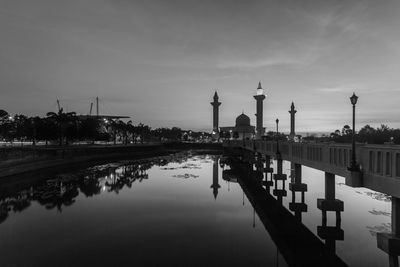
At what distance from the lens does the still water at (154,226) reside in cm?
1930

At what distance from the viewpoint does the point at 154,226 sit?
26438 mm

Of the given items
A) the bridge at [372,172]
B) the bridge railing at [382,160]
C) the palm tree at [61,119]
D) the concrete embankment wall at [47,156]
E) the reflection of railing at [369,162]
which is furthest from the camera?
the palm tree at [61,119]

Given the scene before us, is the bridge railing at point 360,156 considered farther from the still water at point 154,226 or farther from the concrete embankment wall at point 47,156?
the concrete embankment wall at point 47,156

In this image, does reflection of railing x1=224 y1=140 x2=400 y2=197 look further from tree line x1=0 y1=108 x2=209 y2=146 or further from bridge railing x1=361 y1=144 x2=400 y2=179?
tree line x1=0 y1=108 x2=209 y2=146

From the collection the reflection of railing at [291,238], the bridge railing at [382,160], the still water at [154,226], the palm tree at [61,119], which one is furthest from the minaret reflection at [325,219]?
the palm tree at [61,119]

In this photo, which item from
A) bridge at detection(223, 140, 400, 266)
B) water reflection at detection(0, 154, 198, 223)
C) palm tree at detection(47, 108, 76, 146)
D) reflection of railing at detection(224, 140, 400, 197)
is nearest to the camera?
reflection of railing at detection(224, 140, 400, 197)

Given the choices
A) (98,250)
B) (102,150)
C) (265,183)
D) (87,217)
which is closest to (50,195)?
(87,217)

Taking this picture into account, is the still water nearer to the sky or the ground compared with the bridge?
nearer to the ground

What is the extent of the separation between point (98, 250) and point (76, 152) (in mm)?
70260

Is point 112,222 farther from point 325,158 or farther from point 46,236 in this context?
point 325,158

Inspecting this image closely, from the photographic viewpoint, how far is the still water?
19297mm

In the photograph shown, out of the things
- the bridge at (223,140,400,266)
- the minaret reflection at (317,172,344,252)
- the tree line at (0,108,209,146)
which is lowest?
the minaret reflection at (317,172,344,252)

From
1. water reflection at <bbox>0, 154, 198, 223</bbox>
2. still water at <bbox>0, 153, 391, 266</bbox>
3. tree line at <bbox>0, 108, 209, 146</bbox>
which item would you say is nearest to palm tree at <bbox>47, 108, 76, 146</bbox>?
tree line at <bbox>0, 108, 209, 146</bbox>

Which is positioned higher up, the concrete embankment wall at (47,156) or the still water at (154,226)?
Result: the concrete embankment wall at (47,156)
